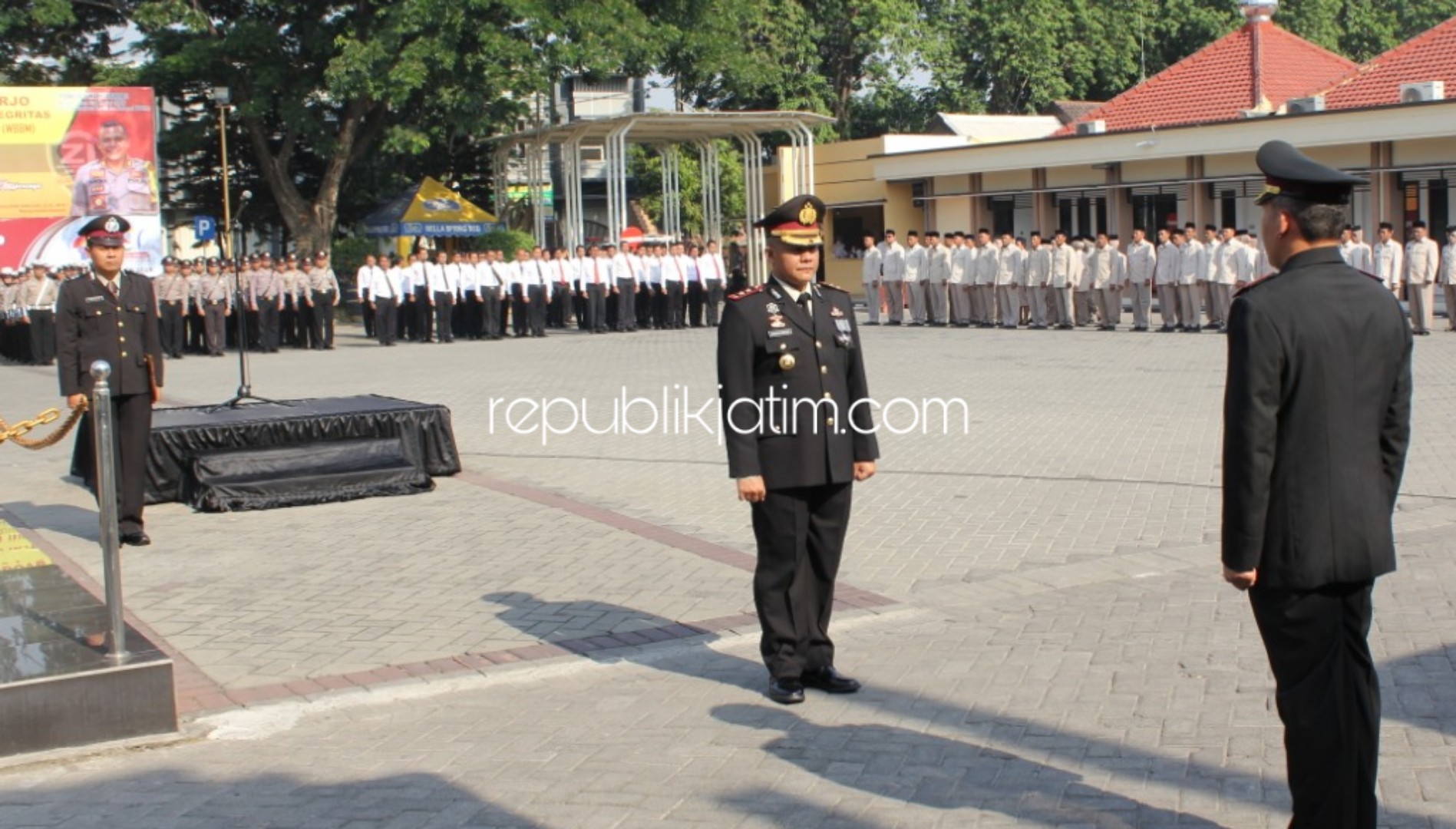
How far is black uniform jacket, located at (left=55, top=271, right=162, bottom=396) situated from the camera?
948 centimetres

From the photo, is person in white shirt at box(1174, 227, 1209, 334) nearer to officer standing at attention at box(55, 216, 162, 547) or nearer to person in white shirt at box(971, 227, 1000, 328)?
person in white shirt at box(971, 227, 1000, 328)

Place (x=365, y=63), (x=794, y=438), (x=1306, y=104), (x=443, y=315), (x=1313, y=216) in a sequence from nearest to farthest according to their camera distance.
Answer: (x=1313, y=216)
(x=794, y=438)
(x=443, y=315)
(x=1306, y=104)
(x=365, y=63)

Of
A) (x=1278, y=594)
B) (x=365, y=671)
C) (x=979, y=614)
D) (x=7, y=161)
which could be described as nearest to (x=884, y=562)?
(x=979, y=614)

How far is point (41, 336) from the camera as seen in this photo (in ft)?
88.2

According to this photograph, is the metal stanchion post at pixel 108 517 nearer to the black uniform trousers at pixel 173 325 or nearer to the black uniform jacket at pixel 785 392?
the black uniform jacket at pixel 785 392

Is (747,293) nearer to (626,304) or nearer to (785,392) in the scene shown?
(785,392)

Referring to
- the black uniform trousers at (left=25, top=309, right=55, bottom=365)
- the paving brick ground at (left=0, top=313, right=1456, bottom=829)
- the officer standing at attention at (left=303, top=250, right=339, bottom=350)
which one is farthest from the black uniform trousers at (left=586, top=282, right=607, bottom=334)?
the paving brick ground at (left=0, top=313, right=1456, bottom=829)

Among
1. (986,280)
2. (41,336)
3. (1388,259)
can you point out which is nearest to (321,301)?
(41,336)

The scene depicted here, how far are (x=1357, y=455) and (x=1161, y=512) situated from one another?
228 inches

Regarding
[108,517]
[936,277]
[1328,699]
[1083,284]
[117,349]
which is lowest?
[1328,699]

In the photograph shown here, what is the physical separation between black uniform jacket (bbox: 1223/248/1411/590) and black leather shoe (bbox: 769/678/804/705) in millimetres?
2317

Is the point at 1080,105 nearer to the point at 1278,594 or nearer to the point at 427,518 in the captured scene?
the point at 427,518

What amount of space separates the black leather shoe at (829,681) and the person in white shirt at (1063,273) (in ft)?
71.3

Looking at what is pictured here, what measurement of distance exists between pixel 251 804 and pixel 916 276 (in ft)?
84.5
